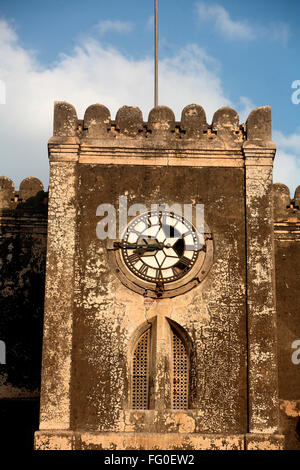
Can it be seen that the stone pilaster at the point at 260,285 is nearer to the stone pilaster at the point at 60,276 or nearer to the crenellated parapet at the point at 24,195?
the stone pilaster at the point at 60,276

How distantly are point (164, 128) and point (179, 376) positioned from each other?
18.0ft

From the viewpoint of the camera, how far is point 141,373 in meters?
17.6

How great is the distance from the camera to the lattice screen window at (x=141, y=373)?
1739 cm

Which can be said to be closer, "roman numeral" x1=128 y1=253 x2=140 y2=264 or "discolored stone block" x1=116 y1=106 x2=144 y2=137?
"roman numeral" x1=128 y1=253 x2=140 y2=264

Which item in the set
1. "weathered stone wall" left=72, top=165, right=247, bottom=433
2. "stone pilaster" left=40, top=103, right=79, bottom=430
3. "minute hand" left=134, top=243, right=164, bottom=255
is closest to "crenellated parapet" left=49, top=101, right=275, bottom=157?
"stone pilaster" left=40, top=103, right=79, bottom=430

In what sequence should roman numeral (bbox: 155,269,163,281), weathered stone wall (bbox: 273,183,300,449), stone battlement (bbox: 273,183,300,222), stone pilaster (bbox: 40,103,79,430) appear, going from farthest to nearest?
stone battlement (bbox: 273,183,300,222), weathered stone wall (bbox: 273,183,300,449), roman numeral (bbox: 155,269,163,281), stone pilaster (bbox: 40,103,79,430)

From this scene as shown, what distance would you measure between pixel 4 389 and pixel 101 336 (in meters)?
3.84

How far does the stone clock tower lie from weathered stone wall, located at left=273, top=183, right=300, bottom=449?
2301 mm

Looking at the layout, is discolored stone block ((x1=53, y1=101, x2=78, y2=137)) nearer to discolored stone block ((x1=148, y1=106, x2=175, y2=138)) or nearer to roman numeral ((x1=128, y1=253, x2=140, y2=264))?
discolored stone block ((x1=148, y1=106, x2=175, y2=138))

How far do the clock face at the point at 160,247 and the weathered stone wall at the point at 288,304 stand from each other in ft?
10.3

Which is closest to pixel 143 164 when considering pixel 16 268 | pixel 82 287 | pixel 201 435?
pixel 82 287

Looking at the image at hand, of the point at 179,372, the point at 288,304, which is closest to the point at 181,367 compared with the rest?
the point at 179,372

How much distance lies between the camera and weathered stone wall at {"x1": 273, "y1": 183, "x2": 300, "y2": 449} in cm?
1922
